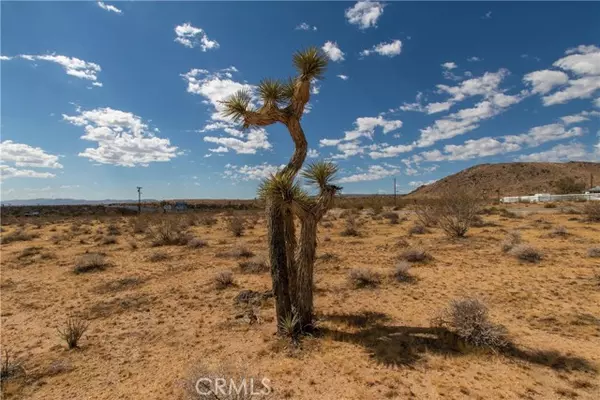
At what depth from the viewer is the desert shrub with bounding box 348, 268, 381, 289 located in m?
8.83

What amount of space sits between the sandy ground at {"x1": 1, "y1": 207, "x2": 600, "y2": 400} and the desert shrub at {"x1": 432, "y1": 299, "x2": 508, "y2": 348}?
0.24 meters

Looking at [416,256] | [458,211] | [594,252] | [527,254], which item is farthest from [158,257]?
[594,252]

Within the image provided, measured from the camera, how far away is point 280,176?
5.59 m

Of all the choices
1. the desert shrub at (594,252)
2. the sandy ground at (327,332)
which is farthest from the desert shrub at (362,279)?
the desert shrub at (594,252)

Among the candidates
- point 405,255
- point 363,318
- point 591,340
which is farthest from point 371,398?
point 405,255

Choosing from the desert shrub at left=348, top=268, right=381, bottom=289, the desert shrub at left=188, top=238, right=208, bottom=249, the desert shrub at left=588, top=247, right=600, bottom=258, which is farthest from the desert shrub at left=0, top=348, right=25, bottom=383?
the desert shrub at left=588, top=247, right=600, bottom=258

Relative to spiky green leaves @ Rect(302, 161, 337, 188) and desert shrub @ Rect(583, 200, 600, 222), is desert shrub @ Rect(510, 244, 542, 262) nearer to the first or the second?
spiky green leaves @ Rect(302, 161, 337, 188)

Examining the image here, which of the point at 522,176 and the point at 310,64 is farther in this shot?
the point at 522,176

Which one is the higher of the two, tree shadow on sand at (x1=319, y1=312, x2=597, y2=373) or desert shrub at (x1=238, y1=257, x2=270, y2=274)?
desert shrub at (x1=238, y1=257, x2=270, y2=274)

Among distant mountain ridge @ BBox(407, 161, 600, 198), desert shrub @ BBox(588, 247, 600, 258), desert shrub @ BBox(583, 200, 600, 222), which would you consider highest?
distant mountain ridge @ BBox(407, 161, 600, 198)

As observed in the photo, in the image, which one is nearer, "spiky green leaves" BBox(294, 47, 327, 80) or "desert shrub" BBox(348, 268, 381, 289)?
"spiky green leaves" BBox(294, 47, 327, 80)

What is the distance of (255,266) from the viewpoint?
10.7 m

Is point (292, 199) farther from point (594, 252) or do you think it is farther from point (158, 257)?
point (594, 252)

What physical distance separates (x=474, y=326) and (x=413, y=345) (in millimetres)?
→ 1041
